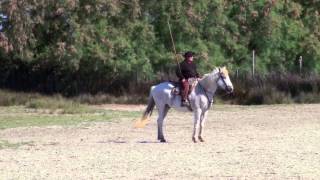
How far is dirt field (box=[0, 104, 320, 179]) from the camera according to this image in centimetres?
1274

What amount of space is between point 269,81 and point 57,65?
458 inches

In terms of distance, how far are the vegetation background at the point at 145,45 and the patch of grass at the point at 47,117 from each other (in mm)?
7281

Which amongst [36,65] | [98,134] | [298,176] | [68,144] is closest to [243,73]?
[36,65]

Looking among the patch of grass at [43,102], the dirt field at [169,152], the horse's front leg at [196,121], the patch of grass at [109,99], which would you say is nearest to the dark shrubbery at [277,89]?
the patch of grass at [109,99]

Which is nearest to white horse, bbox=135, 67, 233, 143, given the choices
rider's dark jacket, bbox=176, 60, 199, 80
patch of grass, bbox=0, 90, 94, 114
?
rider's dark jacket, bbox=176, 60, 199, 80

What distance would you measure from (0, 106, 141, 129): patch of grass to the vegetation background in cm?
728

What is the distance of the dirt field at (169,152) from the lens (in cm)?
1274

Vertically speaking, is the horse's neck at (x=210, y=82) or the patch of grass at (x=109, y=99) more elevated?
the horse's neck at (x=210, y=82)

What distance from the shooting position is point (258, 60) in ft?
144

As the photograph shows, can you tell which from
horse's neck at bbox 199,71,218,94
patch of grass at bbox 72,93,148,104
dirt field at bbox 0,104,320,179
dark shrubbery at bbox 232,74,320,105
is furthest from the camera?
patch of grass at bbox 72,93,148,104

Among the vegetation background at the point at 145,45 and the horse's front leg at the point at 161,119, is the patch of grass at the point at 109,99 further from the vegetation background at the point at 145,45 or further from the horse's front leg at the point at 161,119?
the horse's front leg at the point at 161,119

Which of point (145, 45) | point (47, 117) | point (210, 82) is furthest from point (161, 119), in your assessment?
point (145, 45)

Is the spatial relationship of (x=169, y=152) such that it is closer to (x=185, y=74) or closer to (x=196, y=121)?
(x=196, y=121)

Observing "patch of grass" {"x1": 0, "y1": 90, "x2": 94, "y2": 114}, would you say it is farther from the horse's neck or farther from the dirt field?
the horse's neck
